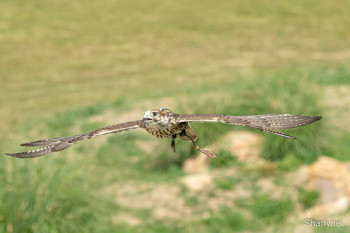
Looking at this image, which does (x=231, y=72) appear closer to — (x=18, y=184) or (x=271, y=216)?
(x=271, y=216)

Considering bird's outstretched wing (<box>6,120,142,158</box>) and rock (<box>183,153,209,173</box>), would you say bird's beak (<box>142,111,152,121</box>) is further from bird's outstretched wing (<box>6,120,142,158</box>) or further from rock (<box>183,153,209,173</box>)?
rock (<box>183,153,209,173</box>)

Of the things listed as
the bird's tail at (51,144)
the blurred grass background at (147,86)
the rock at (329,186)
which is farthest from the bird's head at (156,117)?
the rock at (329,186)

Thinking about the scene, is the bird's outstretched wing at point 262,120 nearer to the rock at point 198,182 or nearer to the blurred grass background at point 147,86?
the blurred grass background at point 147,86

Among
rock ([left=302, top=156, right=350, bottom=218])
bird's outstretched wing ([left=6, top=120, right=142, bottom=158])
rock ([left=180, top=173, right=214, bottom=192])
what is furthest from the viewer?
rock ([left=180, top=173, right=214, bottom=192])

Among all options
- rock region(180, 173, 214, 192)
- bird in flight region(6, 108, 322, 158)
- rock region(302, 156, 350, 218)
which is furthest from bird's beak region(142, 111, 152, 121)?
rock region(180, 173, 214, 192)

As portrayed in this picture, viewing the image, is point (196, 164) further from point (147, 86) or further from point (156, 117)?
point (156, 117)

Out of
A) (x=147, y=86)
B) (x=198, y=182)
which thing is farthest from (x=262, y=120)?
(x=147, y=86)
